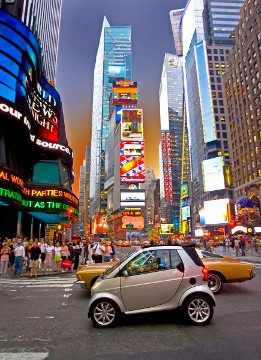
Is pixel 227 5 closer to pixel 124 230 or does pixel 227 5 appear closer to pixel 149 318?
pixel 124 230

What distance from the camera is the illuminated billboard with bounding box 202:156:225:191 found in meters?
101

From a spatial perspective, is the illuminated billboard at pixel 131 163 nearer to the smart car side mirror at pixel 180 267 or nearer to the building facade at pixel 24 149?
the building facade at pixel 24 149

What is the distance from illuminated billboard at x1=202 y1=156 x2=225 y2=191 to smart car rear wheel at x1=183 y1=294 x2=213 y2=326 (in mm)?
97510

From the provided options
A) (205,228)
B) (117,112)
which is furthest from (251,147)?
(117,112)

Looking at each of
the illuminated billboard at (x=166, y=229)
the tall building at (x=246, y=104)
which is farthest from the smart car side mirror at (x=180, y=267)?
the illuminated billboard at (x=166, y=229)

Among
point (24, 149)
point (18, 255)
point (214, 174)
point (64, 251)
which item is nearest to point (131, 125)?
point (214, 174)

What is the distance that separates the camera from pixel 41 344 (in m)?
5.19

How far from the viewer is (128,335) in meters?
5.65

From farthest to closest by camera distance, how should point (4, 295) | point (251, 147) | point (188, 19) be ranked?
point (188, 19), point (251, 147), point (4, 295)

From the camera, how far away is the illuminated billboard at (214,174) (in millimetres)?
100812

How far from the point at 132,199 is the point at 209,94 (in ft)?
206

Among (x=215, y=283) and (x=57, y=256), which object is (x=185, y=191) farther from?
(x=215, y=283)

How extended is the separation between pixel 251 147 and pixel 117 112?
359 feet

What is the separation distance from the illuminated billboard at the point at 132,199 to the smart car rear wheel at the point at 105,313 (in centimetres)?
13737
